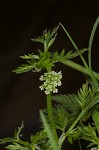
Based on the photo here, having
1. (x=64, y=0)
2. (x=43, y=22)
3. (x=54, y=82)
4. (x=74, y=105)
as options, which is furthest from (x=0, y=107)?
(x=54, y=82)

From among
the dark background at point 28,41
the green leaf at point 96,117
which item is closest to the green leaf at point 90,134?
the green leaf at point 96,117

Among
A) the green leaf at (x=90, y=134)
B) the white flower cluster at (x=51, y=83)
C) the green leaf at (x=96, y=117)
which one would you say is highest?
the white flower cluster at (x=51, y=83)

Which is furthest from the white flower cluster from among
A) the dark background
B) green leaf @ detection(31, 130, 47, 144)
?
the dark background

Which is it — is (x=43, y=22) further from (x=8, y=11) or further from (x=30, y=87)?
(x=30, y=87)

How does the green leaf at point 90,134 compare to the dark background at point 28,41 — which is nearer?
the green leaf at point 90,134

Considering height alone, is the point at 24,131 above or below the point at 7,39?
below

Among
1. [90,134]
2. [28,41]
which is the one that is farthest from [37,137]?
[28,41]

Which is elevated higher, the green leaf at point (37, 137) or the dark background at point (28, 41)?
the dark background at point (28, 41)

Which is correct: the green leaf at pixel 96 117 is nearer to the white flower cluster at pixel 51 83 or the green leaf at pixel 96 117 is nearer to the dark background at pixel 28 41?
the white flower cluster at pixel 51 83

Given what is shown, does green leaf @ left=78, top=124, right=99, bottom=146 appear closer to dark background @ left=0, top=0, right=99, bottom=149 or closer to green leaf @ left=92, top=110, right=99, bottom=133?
green leaf @ left=92, top=110, right=99, bottom=133
